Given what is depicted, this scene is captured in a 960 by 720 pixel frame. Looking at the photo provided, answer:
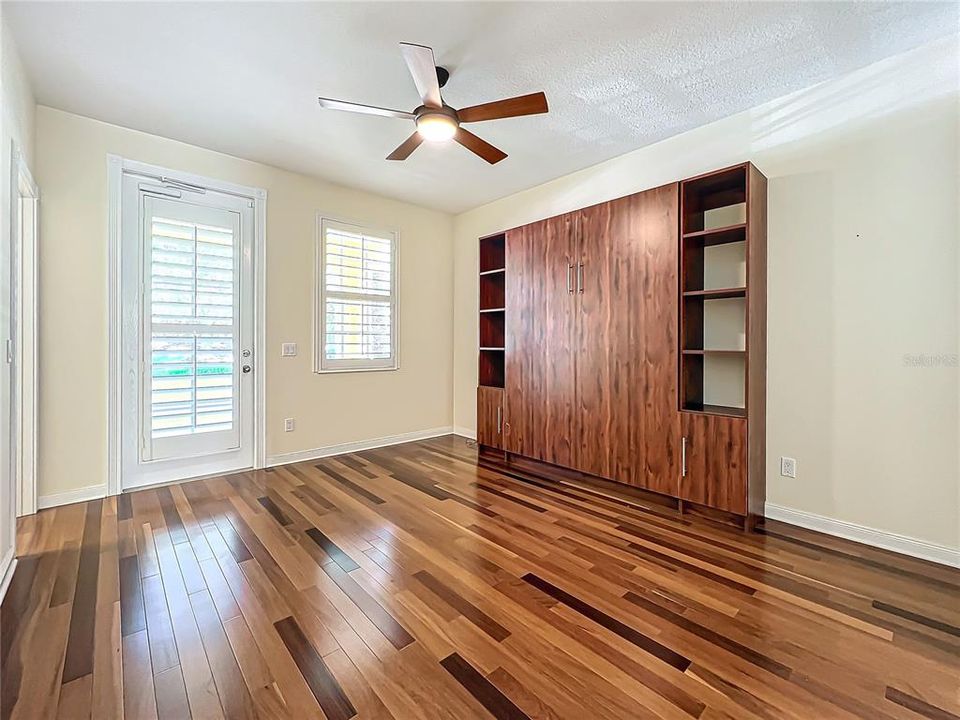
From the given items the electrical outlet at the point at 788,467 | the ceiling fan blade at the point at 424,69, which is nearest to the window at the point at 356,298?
the ceiling fan blade at the point at 424,69

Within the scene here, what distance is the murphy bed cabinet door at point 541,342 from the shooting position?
3.60 meters

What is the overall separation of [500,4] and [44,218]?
322cm

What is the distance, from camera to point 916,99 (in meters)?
2.37

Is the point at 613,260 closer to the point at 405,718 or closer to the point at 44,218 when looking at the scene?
the point at 405,718

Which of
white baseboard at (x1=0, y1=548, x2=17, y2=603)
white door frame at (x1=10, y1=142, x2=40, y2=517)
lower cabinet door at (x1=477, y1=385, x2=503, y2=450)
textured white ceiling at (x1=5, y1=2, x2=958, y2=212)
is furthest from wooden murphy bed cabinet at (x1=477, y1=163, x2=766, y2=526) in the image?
white door frame at (x1=10, y1=142, x2=40, y2=517)

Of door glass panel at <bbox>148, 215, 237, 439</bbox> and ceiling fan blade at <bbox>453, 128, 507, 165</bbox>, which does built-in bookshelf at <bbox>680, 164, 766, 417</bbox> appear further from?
door glass panel at <bbox>148, 215, 237, 439</bbox>

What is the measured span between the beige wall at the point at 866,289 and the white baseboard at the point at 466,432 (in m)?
3.03

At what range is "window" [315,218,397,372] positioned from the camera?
436 centimetres

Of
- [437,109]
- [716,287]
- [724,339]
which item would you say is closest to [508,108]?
[437,109]

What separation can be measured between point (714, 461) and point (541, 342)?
5.28ft

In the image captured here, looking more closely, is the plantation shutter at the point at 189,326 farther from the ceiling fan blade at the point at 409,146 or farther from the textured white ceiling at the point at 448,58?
the ceiling fan blade at the point at 409,146

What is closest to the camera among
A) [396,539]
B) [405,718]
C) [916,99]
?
[405,718]

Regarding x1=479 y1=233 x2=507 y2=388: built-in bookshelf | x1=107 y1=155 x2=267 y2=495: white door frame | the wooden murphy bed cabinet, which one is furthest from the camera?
x1=479 y1=233 x2=507 y2=388: built-in bookshelf

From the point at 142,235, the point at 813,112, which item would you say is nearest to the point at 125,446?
the point at 142,235
